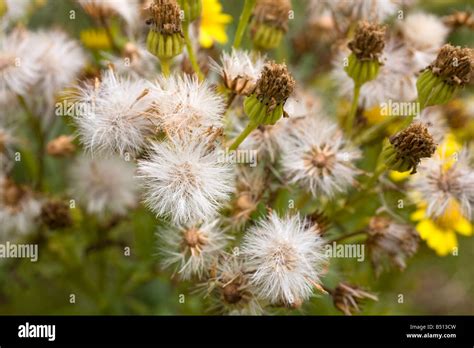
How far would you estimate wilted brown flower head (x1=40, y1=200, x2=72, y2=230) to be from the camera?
256cm

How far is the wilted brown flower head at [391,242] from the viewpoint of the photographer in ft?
7.69

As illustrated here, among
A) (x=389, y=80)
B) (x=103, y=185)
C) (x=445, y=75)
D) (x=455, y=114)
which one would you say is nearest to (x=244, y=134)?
(x=445, y=75)

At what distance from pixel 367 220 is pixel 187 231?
737 mm

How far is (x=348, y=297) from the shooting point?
2217mm

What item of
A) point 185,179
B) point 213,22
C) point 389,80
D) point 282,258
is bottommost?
point 282,258

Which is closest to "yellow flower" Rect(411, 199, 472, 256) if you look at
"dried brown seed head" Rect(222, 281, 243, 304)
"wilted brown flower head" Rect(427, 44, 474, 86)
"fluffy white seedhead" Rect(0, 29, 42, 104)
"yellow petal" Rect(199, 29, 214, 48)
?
"wilted brown flower head" Rect(427, 44, 474, 86)

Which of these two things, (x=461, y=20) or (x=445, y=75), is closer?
(x=445, y=75)

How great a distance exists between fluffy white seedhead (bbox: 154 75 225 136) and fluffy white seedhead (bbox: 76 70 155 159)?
5 centimetres

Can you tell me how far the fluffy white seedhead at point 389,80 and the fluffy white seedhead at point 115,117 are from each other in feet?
2.91

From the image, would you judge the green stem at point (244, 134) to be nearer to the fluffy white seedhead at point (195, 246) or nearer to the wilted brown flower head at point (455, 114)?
the fluffy white seedhead at point (195, 246)

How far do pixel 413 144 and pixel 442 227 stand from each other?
2.27 feet

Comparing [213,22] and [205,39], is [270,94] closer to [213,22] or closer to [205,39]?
[205,39]

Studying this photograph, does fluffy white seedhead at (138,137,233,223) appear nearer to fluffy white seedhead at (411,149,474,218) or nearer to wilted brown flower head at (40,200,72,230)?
wilted brown flower head at (40,200,72,230)
